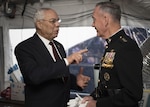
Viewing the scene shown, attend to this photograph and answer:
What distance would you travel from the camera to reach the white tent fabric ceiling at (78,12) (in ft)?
7.95

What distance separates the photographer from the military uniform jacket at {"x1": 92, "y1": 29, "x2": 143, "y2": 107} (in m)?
1.24

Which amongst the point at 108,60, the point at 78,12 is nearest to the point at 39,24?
the point at 108,60

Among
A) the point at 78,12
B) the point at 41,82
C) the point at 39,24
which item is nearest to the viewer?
the point at 41,82

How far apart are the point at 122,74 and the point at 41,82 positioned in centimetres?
64

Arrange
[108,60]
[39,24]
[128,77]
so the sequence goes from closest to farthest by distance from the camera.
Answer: [128,77]
[108,60]
[39,24]

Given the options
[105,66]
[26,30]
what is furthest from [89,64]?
[105,66]

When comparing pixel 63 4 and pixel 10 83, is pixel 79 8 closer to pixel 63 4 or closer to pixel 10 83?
pixel 63 4

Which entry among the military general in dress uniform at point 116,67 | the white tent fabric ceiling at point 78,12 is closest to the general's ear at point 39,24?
the military general in dress uniform at point 116,67

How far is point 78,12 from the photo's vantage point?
281 centimetres

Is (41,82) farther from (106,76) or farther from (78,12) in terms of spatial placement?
(78,12)

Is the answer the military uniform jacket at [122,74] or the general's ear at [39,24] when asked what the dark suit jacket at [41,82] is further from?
the military uniform jacket at [122,74]

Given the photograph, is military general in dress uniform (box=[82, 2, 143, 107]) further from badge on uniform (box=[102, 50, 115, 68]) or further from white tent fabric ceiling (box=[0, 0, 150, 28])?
white tent fabric ceiling (box=[0, 0, 150, 28])

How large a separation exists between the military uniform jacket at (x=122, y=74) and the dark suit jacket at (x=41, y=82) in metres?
0.36

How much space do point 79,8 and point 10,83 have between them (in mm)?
1405
